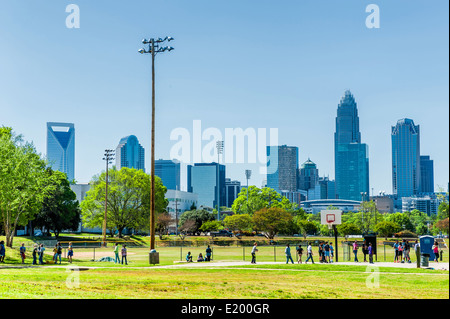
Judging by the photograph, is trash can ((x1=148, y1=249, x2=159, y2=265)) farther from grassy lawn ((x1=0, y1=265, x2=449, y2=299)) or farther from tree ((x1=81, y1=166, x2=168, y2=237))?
tree ((x1=81, y1=166, x2=168, y2=237))

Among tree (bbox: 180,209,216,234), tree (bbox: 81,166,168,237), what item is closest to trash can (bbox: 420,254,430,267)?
tree (bbox: 81,166,168,237)

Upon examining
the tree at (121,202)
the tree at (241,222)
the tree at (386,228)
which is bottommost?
the tree at (386,228)

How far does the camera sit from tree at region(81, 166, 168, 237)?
311 feet

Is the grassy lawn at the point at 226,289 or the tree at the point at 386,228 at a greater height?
the grassy lawn at the point at 226,289

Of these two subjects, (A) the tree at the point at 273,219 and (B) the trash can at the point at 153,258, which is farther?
(A) the tree at the point at 273,219

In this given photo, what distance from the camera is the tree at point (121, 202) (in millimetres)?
94812

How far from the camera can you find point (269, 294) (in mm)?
17656

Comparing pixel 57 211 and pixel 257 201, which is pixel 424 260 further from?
pixel 257 201

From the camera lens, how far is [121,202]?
99.1 meters

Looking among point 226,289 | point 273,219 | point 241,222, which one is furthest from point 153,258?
point 241,222

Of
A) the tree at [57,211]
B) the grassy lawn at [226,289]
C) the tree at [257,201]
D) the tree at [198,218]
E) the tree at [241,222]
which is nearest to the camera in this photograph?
the grassy lawn at [226,289]

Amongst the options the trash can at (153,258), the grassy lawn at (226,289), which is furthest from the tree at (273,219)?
the grassy lawn at (226,289)

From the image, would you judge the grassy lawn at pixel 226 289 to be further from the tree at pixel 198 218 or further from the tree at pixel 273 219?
the tree at pixel 198 218
